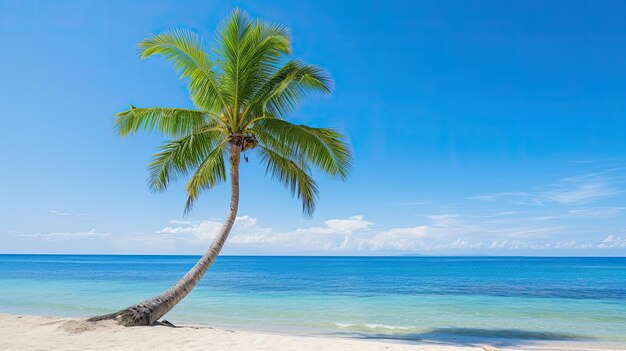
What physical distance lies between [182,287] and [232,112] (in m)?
4.12

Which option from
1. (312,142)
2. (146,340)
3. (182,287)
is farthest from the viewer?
(312,142)

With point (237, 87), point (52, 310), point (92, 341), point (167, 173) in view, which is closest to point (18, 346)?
point (92, 341)

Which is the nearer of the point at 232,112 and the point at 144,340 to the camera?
the point at 144,340

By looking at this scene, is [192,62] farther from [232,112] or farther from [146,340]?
[146,340]

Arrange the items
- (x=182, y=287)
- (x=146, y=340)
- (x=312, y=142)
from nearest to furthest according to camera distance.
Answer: (x=146, y=340) < (x=182, y=287) < (x=312, y=142)

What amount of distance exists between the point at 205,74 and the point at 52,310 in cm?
1119

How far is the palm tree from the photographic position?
33.1ft

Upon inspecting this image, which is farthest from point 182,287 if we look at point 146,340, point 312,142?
point 312,142

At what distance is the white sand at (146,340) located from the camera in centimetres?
693

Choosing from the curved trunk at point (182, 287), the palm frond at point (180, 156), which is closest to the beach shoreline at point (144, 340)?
the curved trunk at point (182, 287)

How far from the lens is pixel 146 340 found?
7.30 meters

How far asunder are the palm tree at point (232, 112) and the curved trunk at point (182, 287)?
3 cm

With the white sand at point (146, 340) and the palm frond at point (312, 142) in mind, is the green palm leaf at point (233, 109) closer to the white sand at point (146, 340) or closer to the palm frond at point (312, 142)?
the palm frond at point (312, 142)

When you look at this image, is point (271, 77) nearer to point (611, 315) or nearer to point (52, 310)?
point (52, 310)
